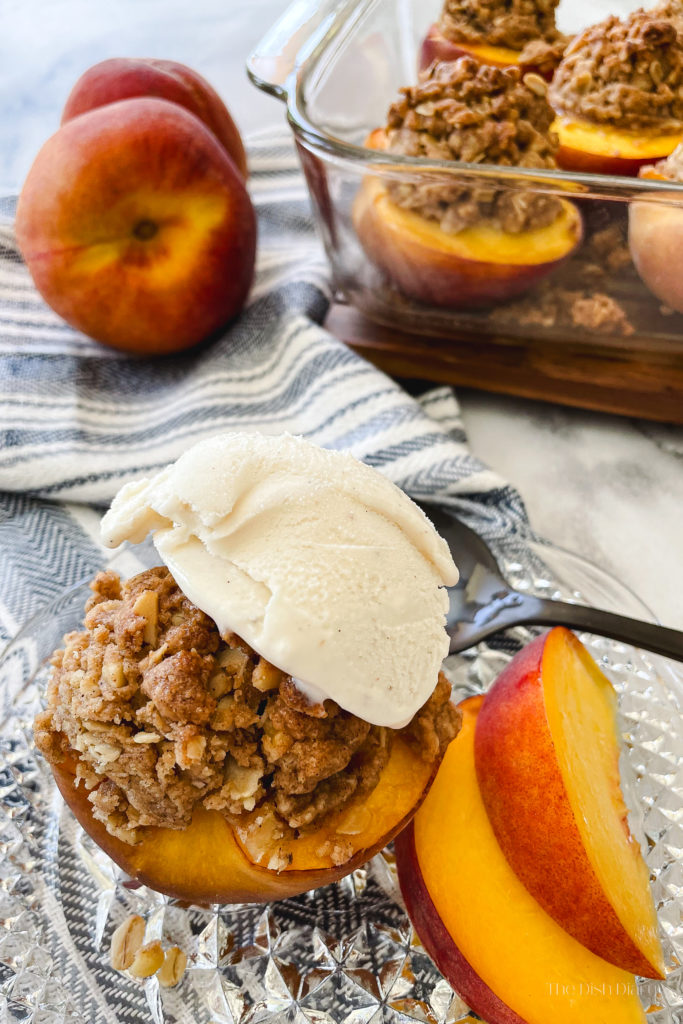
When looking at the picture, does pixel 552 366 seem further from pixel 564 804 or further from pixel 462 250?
pixel 564 804

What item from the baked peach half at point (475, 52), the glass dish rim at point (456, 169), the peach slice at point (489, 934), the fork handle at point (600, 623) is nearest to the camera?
the peach slice at point (489, 934)

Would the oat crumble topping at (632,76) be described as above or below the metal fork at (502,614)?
above

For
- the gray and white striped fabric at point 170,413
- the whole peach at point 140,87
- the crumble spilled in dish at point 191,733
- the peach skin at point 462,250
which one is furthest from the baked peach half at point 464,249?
the crumble spilled in dish at point 191,733

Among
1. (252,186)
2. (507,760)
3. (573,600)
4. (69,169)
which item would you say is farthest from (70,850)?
(252,186)

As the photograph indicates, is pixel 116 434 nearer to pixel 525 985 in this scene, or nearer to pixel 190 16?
pixel 525 985

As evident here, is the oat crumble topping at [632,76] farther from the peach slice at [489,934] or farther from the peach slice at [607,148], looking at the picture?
the peach slice at [489,934]

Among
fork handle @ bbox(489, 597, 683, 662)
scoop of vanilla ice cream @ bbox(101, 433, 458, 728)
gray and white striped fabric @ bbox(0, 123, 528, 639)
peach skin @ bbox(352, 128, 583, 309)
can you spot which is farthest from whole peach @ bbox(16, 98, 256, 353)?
fork handle @ bbox(489, 597, 683, 662)

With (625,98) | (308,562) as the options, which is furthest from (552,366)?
→ (308,562)
